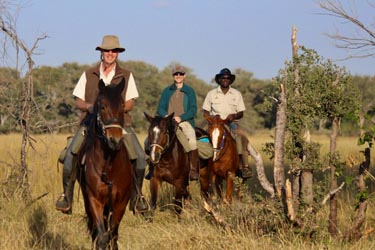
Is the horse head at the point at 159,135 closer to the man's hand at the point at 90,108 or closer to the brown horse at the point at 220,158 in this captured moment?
the brown horse at the point at 220,158

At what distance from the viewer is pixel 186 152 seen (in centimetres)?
1233

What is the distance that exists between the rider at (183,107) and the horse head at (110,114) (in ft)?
15.5

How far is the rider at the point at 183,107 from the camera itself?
40.5ft

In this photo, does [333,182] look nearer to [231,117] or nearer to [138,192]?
[138,192]

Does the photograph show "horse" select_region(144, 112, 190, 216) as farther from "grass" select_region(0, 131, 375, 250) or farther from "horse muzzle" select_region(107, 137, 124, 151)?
"horse muzzle" select_region(107, 137, 124, 151)

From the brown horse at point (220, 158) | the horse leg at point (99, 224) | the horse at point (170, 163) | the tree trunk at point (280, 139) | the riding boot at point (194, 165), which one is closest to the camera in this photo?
the horse leg at point (99, 224)

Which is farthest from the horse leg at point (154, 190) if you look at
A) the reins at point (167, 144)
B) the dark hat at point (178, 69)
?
the dark hat at point (178, 69)

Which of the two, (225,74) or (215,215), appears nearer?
(215,215)

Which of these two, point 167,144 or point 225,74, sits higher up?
point 225,74

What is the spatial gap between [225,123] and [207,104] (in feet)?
3.00

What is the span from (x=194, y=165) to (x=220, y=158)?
A: 1.11 metres

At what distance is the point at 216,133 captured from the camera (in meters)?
13.1

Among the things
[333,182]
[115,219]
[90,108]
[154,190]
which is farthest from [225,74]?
[115,219]

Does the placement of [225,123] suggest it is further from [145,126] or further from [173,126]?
Answer: [145,126]
